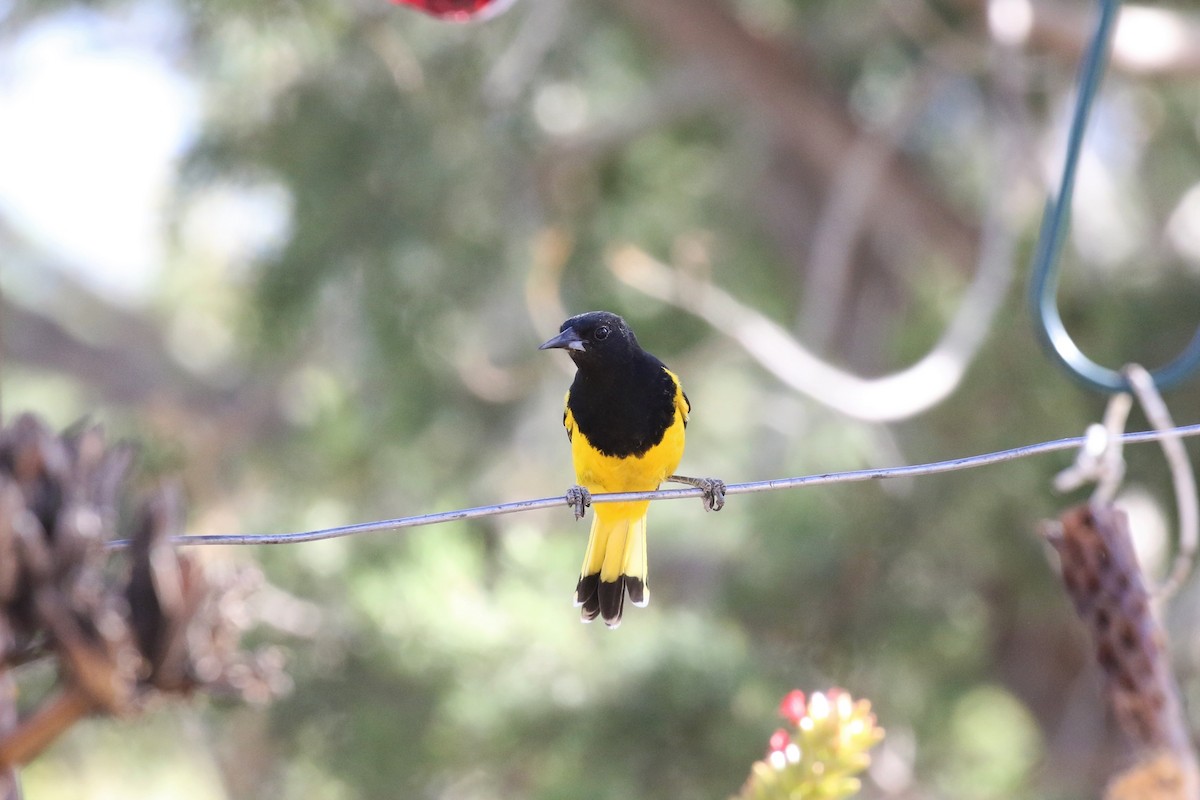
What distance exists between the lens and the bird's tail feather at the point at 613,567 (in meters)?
3.44

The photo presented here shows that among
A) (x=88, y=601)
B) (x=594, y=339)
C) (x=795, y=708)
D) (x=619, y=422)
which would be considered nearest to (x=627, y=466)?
(x=619, y=422)

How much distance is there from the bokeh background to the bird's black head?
3.44ft

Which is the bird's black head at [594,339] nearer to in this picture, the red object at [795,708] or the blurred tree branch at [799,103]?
the red object at [795,708]

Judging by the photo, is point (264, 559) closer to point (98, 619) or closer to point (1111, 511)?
point (1111, 511)

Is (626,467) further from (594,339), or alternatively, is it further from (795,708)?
(795,708)

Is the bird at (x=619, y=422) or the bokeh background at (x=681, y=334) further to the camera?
the bokeh background at (x=681, y=334)

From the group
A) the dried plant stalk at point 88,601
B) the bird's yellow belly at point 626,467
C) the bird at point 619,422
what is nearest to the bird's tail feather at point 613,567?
the bird at point 619,422

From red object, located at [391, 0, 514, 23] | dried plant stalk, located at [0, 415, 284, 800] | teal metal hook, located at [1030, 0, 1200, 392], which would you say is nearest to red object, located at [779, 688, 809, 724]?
dried plant stalk, located at [0, 415, 284, 800]

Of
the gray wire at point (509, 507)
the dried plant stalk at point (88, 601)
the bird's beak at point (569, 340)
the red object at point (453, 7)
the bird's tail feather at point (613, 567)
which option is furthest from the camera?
the bird's tail feather at point (613, 567)

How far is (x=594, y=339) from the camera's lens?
320cm

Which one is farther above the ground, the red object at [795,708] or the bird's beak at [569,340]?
the bird's beak at [569,340]

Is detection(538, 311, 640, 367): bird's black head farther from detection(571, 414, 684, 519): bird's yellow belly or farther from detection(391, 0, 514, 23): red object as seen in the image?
detection(391, 0, 514, 23): red object

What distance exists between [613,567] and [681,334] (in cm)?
321

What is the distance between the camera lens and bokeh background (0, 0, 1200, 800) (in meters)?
5.11
